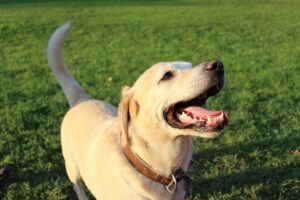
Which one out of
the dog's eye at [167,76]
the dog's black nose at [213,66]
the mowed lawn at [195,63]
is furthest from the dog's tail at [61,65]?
the dog's black nose at [213,66]

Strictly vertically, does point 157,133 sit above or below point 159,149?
above

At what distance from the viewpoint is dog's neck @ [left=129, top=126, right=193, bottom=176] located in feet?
9.15

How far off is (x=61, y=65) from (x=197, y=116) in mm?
1811

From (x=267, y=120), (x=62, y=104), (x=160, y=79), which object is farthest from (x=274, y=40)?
(x=160, y=79)

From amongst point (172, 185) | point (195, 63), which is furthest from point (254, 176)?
point (195, 63)

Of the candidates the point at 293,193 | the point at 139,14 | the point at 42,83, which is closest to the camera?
the point at 293,193

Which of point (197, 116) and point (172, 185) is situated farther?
point (172, 185)

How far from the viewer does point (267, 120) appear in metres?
5.20

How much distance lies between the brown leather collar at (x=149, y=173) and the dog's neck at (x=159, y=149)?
0.07ft

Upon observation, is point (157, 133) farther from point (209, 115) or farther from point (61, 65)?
point (61, 65)

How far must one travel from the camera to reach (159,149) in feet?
9.16

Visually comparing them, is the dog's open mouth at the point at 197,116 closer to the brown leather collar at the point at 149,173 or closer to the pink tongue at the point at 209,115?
the pink tongue at the point at 209,115

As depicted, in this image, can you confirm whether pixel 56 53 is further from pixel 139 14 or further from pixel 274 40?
pixel 139 14

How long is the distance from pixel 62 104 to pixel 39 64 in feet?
8.10
